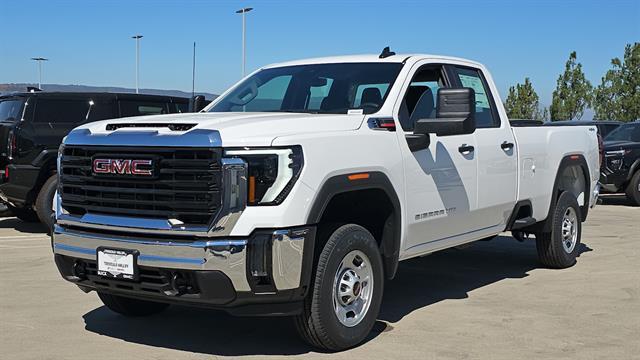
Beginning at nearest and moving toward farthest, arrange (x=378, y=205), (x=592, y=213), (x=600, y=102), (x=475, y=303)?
(x=378, y=205) < (x=475, y=303) < (x=592, y=213) < (x=600, y=102)

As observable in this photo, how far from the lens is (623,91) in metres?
35.3

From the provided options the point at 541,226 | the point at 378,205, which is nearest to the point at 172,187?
the point at 378,205

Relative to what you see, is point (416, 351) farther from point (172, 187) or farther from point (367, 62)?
point (367, 62)

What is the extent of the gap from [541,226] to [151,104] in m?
6.27

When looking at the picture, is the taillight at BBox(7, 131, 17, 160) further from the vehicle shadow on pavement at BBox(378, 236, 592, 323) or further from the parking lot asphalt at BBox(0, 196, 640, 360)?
the vehicle shadow on pavement at BBox(378, 236, 592, 323)

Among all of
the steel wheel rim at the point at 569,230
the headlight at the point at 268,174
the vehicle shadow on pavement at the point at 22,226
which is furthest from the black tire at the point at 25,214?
the headlight at the point at 268,174

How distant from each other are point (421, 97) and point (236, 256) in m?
2.36

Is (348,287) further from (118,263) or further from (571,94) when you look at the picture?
(571,94)

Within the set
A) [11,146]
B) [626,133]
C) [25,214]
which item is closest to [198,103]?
[11,146]

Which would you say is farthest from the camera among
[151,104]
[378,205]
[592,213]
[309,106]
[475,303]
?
[592,213]

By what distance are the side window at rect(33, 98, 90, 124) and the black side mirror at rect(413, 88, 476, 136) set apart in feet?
21.8

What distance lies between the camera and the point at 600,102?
120 ft

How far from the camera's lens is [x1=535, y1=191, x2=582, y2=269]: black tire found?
7859 millimetres

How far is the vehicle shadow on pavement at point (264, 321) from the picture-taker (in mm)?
5234
